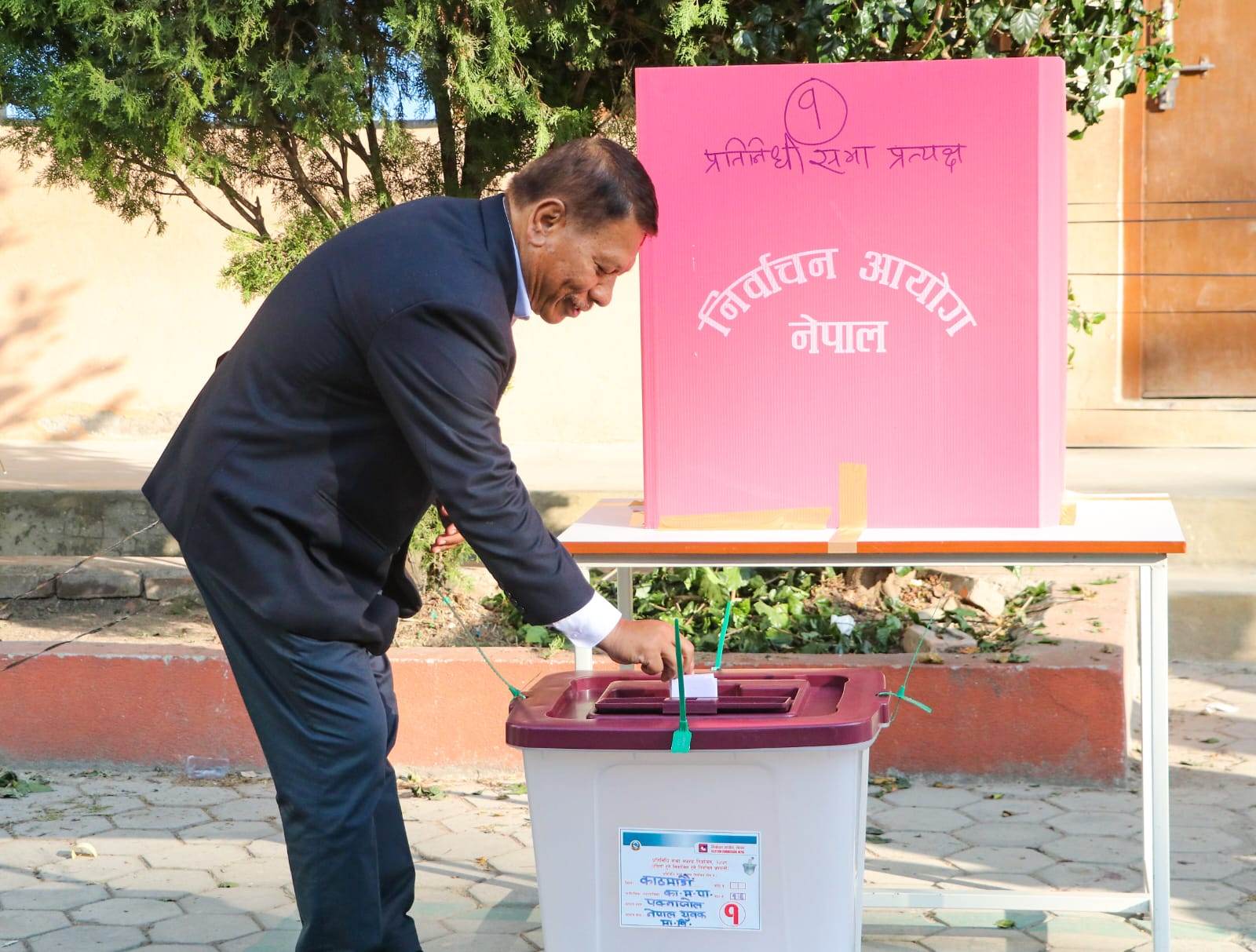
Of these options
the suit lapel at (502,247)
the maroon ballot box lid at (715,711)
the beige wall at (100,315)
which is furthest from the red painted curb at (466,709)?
the beige wall at (100,315)

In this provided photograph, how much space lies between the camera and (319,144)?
4055 mm

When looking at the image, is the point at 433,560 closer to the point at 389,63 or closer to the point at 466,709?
the point at 466,709

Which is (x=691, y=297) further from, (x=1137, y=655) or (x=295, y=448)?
(x=1137, y=655)

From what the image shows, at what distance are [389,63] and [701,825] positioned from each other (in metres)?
2.79

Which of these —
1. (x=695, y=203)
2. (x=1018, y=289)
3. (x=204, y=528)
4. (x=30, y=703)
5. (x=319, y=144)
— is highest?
(x=319, y=144)

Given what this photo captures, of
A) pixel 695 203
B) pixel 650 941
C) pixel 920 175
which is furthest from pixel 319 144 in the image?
pixel 650 941

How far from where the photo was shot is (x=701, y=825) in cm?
205

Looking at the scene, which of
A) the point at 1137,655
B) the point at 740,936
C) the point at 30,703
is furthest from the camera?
the point at 1137,655

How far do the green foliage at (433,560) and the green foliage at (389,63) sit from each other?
2.89 ft

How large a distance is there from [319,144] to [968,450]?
2248 millimetres

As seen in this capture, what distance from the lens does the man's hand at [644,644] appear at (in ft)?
6.76

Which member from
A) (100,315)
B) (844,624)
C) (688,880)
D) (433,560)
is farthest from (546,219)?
(100,315)

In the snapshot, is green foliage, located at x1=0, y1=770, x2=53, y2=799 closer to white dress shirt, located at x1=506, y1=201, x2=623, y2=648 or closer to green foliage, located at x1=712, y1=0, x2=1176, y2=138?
white dress shirt, located at x1=506, y1=201, x2=623, y2=648

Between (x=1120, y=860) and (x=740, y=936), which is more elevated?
(x=740, y=936)
